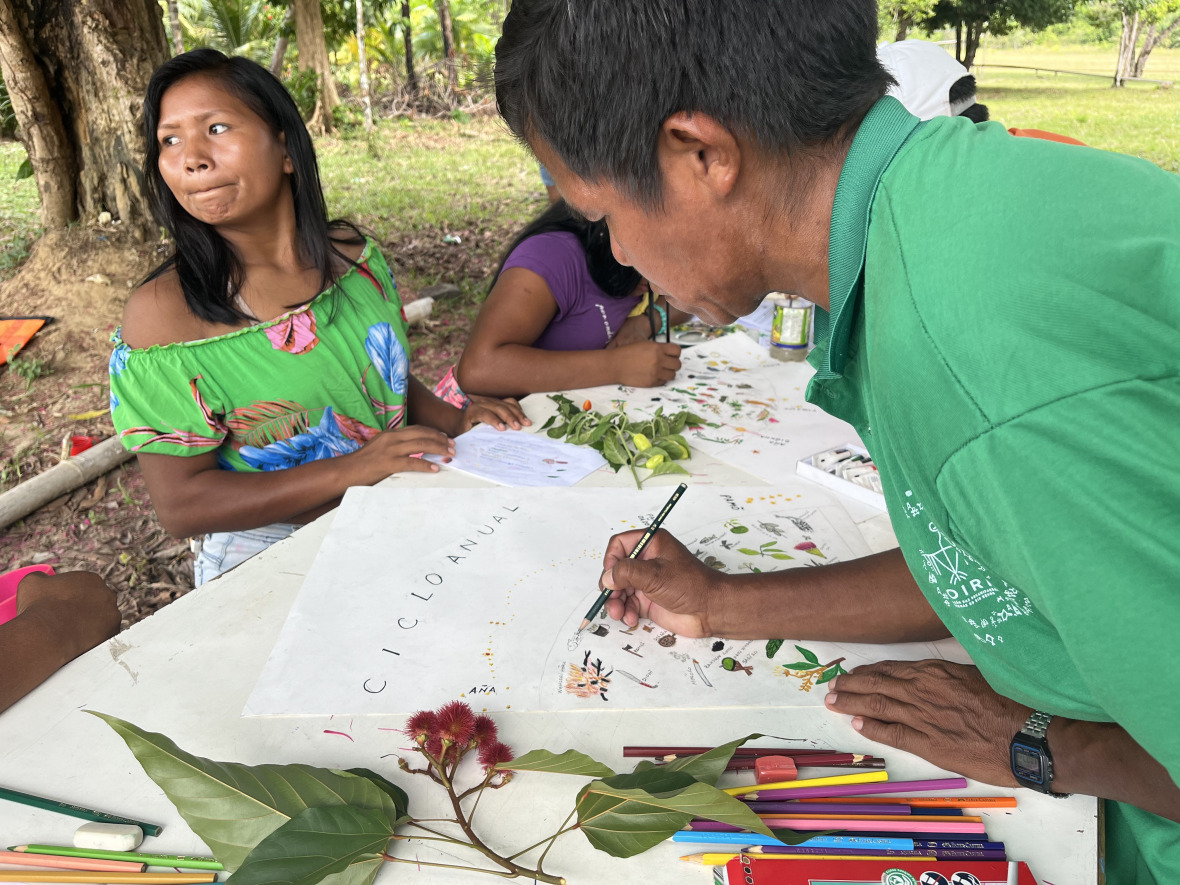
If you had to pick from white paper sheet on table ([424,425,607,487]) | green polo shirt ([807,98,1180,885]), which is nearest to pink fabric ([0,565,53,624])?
white paper sheet on table ([424,425,607,487])

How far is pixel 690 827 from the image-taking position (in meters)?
0.92

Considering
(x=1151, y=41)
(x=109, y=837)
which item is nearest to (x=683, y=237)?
(x=109, y=837)

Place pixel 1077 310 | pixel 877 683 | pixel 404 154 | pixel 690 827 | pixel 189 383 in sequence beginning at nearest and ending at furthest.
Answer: pixel 1077 310 < pixel 690 827 < pixel 877 683 < pixel 189 383 < pixel 404 154

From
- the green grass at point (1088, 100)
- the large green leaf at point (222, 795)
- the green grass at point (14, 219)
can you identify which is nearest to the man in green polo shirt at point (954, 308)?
the large green leaf at point (222, 795)

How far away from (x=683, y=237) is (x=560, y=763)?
0.59 m

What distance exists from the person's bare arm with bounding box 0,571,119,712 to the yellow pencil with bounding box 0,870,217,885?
0.33 m

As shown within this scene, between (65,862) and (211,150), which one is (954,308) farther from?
(211,150)

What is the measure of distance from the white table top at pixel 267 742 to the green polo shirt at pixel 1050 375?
1.38 ft

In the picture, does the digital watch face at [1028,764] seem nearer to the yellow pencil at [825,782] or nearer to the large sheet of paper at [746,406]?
the yellow pencil at [825,782]

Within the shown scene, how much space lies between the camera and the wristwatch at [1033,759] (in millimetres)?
966

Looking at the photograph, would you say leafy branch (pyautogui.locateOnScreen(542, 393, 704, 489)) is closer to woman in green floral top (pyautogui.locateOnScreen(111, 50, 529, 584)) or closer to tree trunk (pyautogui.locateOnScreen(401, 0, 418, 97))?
woman in green floral top (pyautogui.locateOnScreen(111, 50, 529, 584))

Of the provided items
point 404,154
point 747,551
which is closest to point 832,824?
point 747,551

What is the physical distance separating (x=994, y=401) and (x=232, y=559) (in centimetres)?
187

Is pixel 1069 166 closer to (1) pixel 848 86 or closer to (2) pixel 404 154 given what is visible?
(1) pixel 848 86
